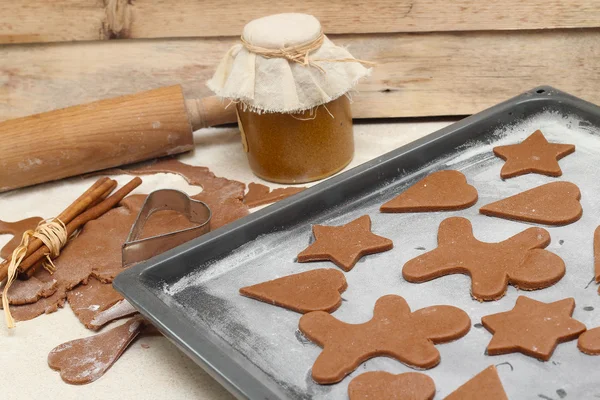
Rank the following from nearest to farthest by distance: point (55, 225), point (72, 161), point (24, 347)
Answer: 1. point (24, 347)
2. point (55, 225)
3. point (72, 161)

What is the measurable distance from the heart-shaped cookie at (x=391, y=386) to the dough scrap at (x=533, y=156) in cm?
44

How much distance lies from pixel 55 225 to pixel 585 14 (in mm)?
999

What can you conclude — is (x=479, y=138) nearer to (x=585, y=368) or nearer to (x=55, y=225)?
(x=585, y=368)

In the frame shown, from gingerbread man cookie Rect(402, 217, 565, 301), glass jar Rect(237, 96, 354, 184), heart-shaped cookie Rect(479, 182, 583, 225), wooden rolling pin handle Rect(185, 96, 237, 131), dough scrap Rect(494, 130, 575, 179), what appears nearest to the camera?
gingerbread man cookie Rect(402, 217, 565, 301)

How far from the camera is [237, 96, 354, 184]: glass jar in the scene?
4.03 feet

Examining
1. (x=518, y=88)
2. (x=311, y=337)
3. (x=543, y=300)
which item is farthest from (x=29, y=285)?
(x=518, y=88)

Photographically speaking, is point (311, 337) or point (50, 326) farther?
point (50, 326)

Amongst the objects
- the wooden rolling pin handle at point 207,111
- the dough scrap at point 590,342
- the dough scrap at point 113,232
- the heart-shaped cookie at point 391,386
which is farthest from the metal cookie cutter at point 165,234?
the dough scrap at point 590,342

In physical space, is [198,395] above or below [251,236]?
below

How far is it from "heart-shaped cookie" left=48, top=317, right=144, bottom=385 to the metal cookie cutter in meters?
0.10

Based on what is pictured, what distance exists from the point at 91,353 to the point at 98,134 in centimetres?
48

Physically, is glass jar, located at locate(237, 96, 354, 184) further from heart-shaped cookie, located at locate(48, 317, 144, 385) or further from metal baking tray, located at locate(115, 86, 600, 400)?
heart-shaped cookie, located at locate(48, 317, 144, 385)

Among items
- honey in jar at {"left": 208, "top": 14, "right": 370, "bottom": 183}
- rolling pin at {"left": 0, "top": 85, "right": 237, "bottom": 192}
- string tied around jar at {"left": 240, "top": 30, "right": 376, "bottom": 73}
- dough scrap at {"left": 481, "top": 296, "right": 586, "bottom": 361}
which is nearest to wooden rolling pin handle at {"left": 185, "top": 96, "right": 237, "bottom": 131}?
rolling pin at {"left": 0, "top": 85, "right": 237, "bottom": 192}

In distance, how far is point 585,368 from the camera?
0.79 metres
